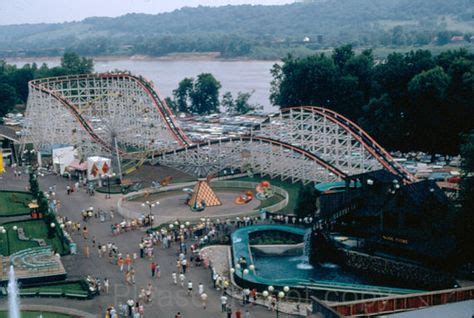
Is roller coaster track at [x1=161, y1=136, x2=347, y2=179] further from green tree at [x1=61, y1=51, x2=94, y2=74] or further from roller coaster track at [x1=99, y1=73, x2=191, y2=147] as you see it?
green tree at [x1=61, y1=51, x2=94, y2=74]

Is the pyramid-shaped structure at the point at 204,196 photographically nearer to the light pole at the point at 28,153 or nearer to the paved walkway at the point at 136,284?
the paved walkway at the point at 136,284

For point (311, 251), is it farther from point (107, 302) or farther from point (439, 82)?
point (439, 82)

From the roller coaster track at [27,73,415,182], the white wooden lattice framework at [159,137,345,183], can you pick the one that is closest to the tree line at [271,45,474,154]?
the roller coaster track at [27,73,415,182]

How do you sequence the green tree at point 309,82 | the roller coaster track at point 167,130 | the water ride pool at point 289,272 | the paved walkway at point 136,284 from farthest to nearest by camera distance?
1. the green tree at point 309,82
2. the roller coaster track at point 167,130
3. the water ride pool at point 289,272
4. the paved walkway at point 136,284

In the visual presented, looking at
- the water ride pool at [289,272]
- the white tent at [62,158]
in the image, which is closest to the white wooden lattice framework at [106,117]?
the white tent at [62,158]

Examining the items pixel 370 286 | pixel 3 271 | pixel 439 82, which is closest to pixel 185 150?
pixel 439 82

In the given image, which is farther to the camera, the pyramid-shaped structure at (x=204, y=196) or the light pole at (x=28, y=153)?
the light pole at (x=28, y=153)

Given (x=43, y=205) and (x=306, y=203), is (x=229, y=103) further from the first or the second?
(x=306, y=203)
